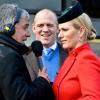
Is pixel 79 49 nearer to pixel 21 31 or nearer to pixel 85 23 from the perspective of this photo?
pixel 85 23

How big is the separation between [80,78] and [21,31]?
0.60 metres

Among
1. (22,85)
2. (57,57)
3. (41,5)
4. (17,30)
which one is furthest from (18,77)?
(41,5)

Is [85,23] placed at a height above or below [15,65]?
above

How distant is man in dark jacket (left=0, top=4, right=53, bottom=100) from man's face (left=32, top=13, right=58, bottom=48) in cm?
121

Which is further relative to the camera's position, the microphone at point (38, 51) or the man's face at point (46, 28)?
the man's face at point (46, 28)

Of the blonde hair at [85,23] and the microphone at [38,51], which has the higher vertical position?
the blonde hair at [85,23]

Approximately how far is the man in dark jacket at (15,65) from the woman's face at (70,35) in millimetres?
274

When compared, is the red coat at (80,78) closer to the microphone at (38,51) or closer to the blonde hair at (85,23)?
the blonde hair at (85,23)

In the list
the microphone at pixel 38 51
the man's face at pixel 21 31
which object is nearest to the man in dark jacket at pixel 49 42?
the microphone at pixel 38 51

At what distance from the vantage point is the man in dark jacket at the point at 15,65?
3.09m

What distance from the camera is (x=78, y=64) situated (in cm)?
305

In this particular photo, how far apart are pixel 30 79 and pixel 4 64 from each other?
0.25m

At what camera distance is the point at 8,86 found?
3.07 m

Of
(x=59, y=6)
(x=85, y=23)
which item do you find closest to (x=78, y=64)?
(x=85, y=23)
